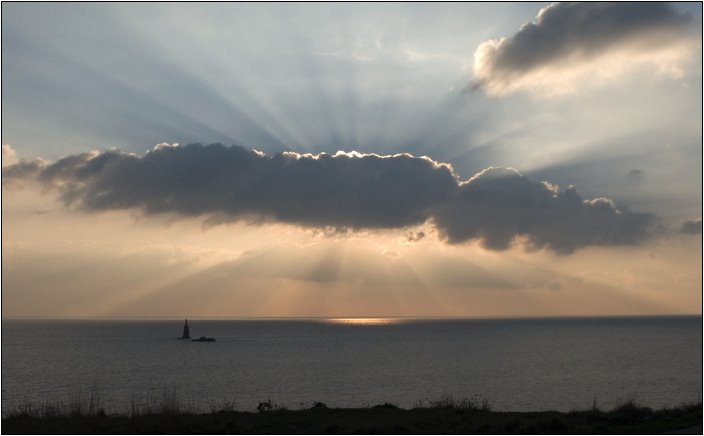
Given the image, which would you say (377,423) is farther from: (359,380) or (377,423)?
(359,380)

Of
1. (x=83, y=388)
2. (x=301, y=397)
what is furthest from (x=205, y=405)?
(x=83, y=388)

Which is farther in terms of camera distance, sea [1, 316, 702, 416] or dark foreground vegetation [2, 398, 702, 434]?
sea [1, 316, 702, 416]

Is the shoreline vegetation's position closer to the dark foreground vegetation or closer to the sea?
the dark foreground vegetation

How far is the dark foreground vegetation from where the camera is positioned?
31.3 meters

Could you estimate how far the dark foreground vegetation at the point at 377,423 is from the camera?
3131 centimetres

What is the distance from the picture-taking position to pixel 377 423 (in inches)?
1342

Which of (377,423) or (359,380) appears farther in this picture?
(359,380)

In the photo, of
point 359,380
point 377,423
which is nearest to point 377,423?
point 377,423

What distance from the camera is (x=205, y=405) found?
67.1 meters

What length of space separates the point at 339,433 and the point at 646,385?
70.4 meters

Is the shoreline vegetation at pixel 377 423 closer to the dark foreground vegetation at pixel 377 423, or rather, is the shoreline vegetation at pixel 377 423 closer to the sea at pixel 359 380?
the dark foreground vegetation at pixel 377 423

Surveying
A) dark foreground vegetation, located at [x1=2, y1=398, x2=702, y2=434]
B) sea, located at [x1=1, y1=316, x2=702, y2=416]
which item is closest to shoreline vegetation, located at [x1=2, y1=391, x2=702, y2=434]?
dark foreground vegetation, located at [x1=2, y1=398, x2=702, y2=434]

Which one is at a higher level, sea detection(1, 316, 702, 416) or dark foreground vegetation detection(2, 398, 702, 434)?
dark foreground vegetation detection(2, 398, 702, 434)

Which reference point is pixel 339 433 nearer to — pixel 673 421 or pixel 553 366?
pixel 673 421
